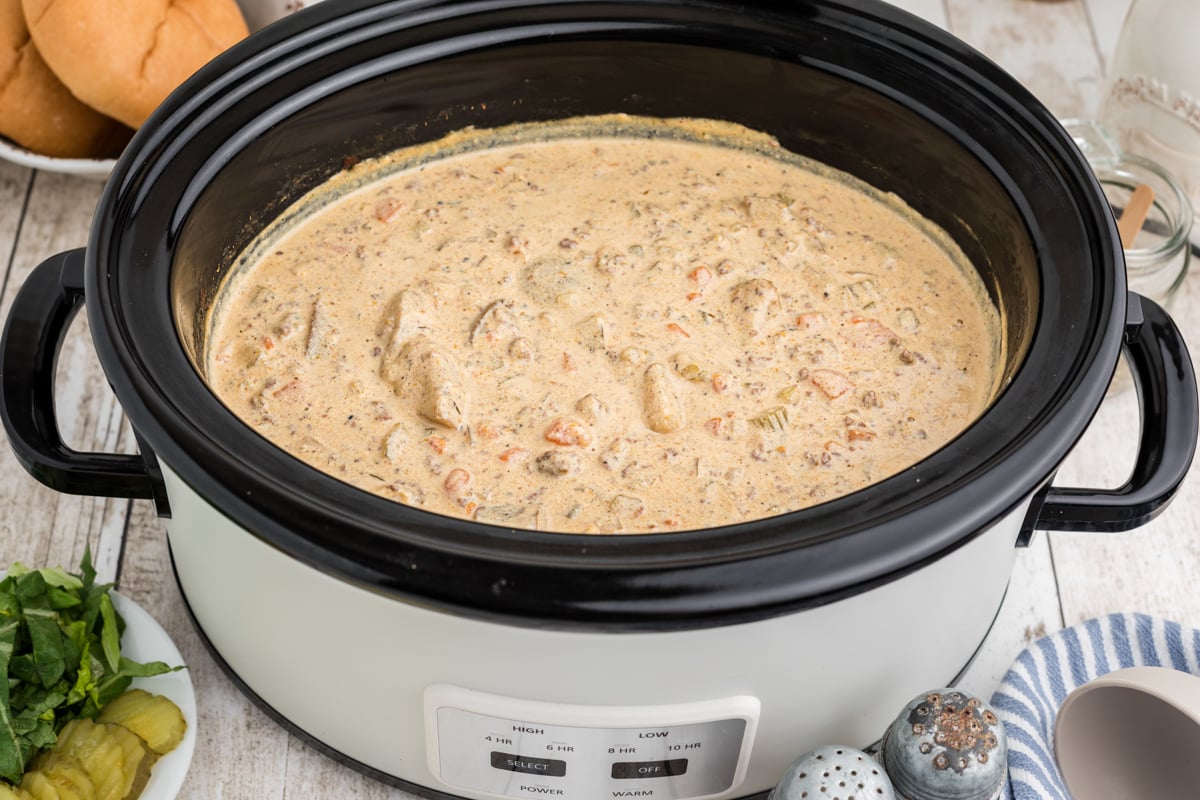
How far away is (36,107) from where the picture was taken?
220cm

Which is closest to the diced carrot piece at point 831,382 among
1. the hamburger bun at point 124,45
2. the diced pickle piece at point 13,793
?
the diced pickle piece at point 13,793

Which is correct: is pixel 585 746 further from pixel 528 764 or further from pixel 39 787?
pixel 39 787

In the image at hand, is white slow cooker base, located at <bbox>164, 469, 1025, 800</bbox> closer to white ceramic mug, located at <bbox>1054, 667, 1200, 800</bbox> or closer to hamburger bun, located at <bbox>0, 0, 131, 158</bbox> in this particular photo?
white ceramic mug, located at <bbox>1054, 667, 1200, 800</bbox>

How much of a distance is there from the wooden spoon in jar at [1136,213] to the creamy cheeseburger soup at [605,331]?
0.36 meters

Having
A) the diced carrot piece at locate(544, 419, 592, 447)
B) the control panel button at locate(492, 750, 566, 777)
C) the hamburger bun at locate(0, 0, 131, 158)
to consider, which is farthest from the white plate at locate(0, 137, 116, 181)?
the control panel button at locate(492, 750, 566, 777)

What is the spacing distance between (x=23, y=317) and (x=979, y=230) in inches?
45.5

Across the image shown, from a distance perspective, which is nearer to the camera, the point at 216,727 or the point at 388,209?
the point at 216,727

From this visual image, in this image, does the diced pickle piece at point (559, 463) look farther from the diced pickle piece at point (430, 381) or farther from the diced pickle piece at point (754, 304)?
the diced pickle piece at point (754, 304)

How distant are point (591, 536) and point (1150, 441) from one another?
0.68 metres

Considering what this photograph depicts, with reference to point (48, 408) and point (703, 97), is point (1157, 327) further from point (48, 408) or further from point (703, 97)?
point (48, 408)

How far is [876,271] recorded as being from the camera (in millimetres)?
1842

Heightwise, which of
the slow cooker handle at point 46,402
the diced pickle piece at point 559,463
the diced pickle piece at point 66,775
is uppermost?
the diced pickle piece at point 559,463

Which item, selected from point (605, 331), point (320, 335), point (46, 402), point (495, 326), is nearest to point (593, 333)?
point (605, 331)

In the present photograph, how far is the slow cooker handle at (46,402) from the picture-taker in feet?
4.78
